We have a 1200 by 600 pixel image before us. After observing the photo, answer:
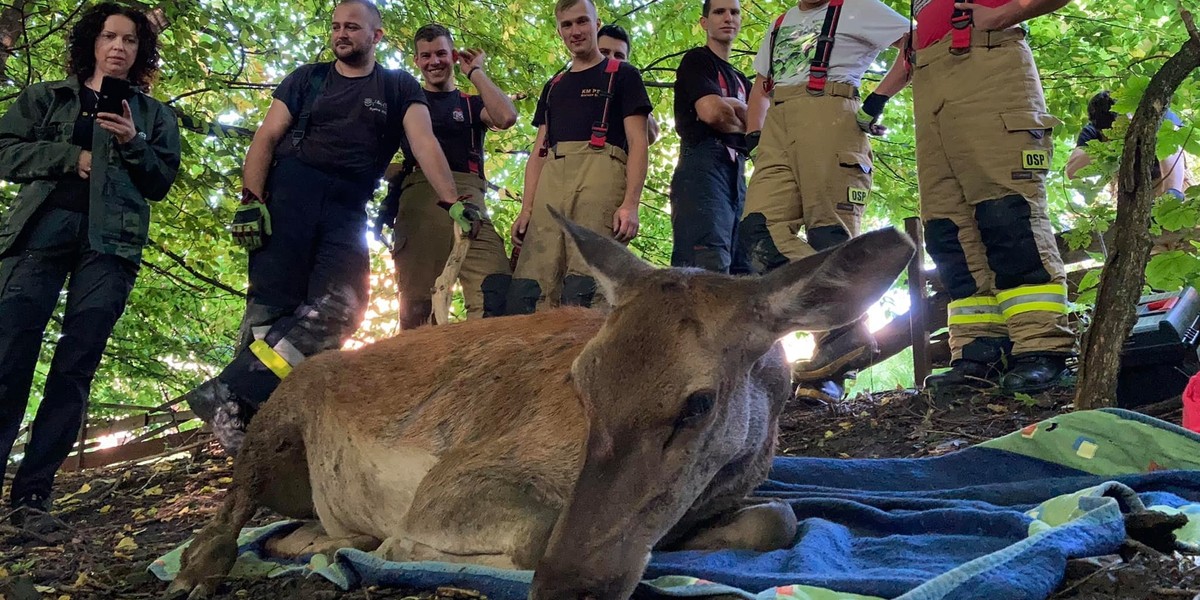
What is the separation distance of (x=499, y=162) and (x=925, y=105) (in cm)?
729

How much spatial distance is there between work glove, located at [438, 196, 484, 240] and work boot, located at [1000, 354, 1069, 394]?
3.43 meters

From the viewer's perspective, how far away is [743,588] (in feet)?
8.07

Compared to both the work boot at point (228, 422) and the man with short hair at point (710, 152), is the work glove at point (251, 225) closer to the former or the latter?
the work boot at point (228, 422)

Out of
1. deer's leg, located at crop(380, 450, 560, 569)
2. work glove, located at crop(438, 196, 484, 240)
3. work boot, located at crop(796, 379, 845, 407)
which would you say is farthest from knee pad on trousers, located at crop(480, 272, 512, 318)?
deer's leg, located at crop(380, 450, 560, 569)

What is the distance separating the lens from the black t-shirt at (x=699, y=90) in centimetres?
623

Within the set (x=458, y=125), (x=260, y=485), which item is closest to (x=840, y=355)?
(x=458, y=125)

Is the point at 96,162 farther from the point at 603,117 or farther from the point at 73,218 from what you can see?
the point at 603,117

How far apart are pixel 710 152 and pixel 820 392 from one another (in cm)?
189

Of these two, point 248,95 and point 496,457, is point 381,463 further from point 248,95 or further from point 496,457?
point 248,95

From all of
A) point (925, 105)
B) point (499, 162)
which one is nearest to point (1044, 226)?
point (925, 105)

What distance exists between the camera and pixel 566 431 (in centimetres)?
297

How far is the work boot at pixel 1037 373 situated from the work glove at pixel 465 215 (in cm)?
343

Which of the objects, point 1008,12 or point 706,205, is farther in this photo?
point 706,205

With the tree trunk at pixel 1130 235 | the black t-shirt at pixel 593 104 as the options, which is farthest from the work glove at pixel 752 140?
the tree trunk at pixel 1130 235
